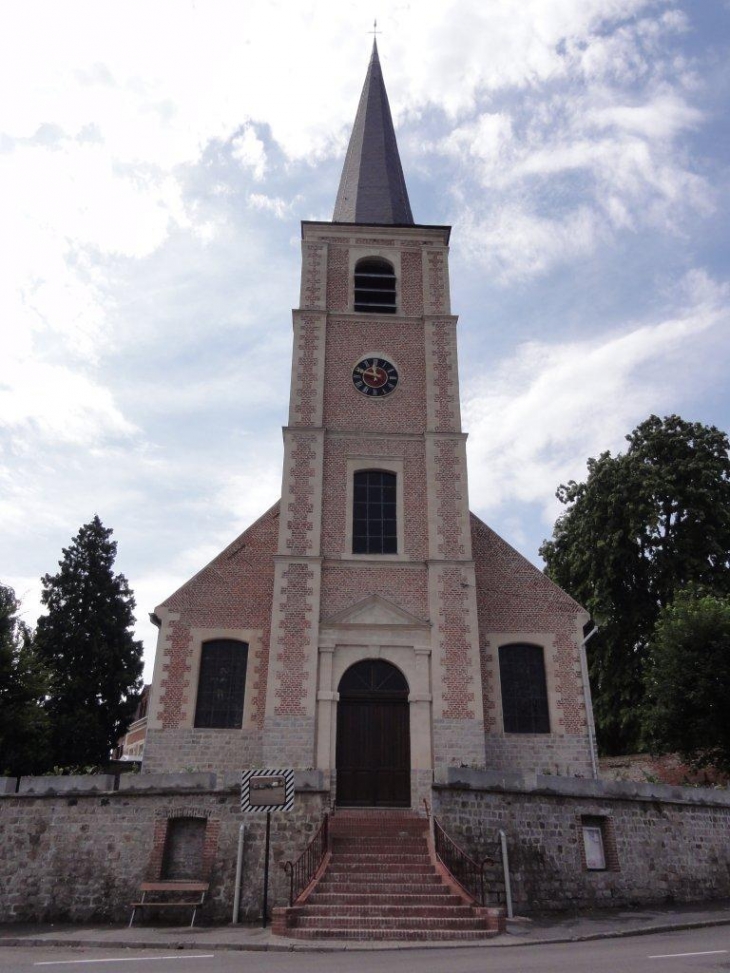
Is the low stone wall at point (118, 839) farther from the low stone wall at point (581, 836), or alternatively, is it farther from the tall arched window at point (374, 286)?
the tall arched window at point (374, 286)

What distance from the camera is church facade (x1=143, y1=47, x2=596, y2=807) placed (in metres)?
16.8

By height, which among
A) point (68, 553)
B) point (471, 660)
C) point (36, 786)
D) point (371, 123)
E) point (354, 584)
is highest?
point (371, 123)

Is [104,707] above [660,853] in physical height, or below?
above

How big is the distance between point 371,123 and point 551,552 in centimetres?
1772

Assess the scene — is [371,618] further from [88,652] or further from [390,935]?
[88,652]

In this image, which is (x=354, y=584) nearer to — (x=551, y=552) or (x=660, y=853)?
(x=660, y=853)

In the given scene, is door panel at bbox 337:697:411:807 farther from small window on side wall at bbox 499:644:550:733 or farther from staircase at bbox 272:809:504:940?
small window on side wall at bbox 499:644:550:733

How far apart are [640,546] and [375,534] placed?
1207 cm

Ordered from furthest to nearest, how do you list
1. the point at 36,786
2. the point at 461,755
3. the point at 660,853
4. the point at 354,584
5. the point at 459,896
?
1. the point at 354,584
2. the point at 461,755
3. the point at 660,853
4. the point at 36,786
5. the point at 459,896

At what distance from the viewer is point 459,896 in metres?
11.9

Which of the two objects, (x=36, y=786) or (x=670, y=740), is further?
(x=670, y=740)

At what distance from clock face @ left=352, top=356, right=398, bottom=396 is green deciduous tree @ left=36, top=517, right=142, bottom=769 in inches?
563

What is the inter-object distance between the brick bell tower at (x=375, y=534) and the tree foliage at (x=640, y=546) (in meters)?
9.14

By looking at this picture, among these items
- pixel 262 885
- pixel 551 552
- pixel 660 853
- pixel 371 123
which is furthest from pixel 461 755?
pixel 371 123
